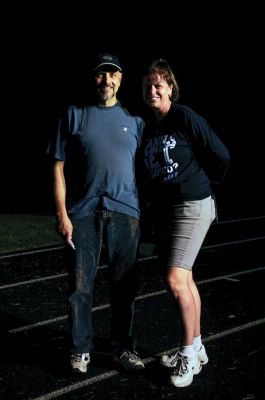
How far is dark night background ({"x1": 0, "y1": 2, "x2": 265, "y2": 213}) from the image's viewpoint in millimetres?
22188

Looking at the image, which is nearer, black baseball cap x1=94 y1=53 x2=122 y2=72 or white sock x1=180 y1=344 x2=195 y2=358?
white sock x1=180 y1=344 x2=195 y2=358

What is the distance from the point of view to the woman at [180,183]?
14.4ft

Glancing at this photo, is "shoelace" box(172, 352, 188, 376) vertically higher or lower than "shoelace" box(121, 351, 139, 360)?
higher

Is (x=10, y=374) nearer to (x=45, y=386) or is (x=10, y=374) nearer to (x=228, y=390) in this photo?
(x=45, y=386)

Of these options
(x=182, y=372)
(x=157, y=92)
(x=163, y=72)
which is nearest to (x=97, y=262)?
(x=182, y=372)

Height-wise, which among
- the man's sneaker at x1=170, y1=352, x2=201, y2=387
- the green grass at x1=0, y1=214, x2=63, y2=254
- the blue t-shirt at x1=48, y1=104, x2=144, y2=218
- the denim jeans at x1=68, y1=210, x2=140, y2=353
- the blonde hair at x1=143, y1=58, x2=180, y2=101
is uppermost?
the blonde hair at x1=143, y1=58, x2=180, y2=101

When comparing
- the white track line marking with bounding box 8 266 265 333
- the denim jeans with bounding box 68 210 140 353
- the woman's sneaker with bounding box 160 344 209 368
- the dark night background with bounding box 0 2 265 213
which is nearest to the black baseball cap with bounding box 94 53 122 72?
the denim jeans with bounding box 68 210 140 353

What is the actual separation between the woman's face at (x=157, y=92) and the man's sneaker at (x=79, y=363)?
179 centimetres

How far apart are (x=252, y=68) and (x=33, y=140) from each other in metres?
8.11

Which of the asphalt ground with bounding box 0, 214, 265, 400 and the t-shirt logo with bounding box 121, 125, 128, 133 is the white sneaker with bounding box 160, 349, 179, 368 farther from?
the t-shirt logo with bounding box 121, 125, 128, 133

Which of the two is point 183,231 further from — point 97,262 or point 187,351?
point 187,351

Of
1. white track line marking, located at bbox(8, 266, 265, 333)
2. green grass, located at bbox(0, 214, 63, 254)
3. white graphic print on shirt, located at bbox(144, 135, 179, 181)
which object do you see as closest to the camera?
white graphic print on shirt, located at bbox(144, 135, 179, 181)

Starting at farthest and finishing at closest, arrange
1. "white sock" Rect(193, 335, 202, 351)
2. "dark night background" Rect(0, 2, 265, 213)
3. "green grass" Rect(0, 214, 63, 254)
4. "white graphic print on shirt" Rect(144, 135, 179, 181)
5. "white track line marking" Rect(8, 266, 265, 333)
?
"dark night background" Rect(0, 2, 265, 213) < "green grass" Rect(0, 214, 63, 254) < "white track line marking" Rect(8, 266, 265, 333) < "white sock" Rect(193, 335, 202, 351) < "white graphic print on shirt" Rect(144, 135, 179, 181)

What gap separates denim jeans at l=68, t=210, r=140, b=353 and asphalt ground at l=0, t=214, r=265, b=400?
33 centimetres
